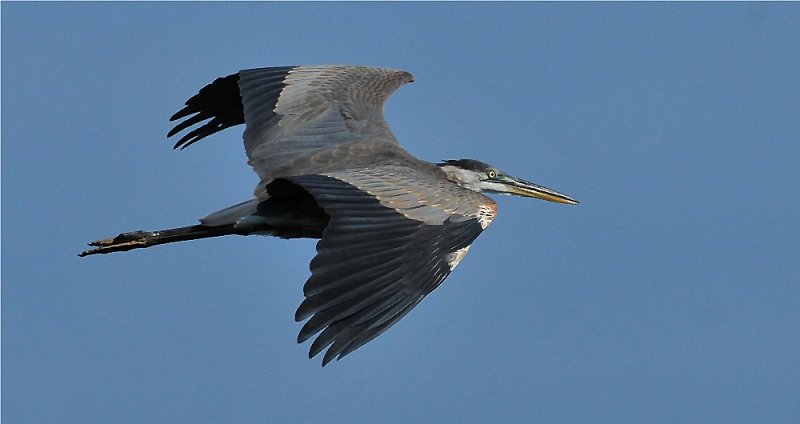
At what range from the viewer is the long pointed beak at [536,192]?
12.2 meters

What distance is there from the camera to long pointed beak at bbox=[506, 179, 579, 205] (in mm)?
12172

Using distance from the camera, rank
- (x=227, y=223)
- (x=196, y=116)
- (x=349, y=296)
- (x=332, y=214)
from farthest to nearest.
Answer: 1. (x=196, y=116)
2. (x=227, y=223)
3. (x=332, y=214)
4. (x=349, y=296)

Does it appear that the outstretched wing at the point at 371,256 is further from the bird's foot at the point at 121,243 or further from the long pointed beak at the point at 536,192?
the long pointed beak at the point at 536,192

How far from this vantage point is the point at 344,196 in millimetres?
9453

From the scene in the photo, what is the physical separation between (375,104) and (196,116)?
73.5 inches

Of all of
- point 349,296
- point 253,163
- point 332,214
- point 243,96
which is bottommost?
point 349,296

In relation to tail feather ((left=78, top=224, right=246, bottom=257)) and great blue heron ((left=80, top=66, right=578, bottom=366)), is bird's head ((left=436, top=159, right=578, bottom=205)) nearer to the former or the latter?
great blue heron ((left=80, top=66, right=578, bottom=366))

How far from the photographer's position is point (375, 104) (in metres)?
12.2

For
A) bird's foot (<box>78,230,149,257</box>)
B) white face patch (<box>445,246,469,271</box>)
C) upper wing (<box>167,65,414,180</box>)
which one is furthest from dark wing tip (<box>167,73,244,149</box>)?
white face patch (<box>445,246,469,271</box>)

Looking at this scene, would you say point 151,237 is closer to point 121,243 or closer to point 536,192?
point 121,243

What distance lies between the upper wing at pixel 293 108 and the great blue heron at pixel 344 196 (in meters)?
0.01

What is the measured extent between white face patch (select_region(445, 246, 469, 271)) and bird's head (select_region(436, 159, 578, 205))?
2385 mm

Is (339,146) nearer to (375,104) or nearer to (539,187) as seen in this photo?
(375,104)

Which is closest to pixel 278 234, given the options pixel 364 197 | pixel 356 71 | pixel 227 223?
pixel 227 223
